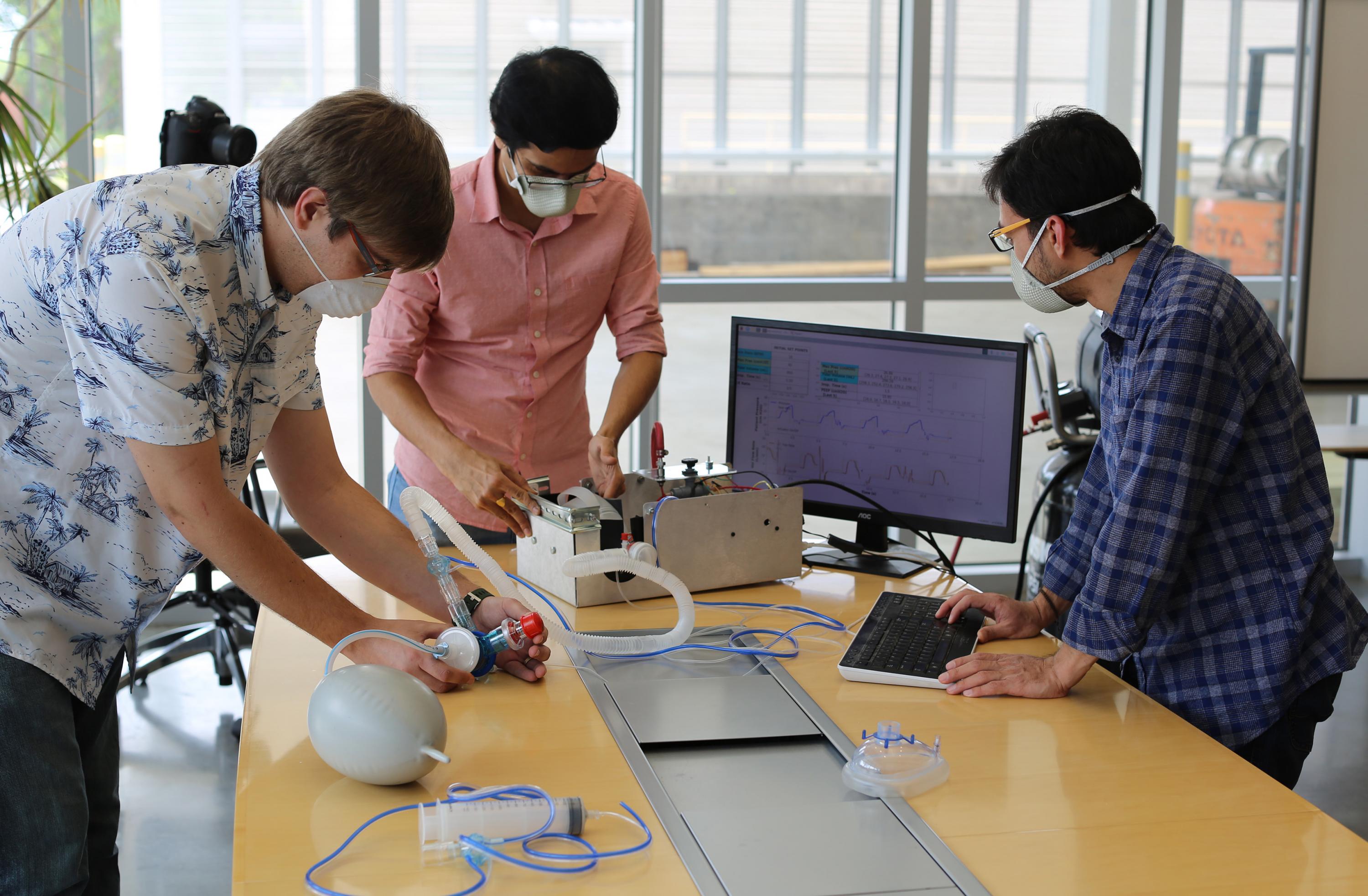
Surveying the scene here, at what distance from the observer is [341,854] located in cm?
120

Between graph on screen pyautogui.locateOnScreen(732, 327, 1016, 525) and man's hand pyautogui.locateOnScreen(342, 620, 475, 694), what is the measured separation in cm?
95

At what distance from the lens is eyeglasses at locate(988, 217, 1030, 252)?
176 centimetres

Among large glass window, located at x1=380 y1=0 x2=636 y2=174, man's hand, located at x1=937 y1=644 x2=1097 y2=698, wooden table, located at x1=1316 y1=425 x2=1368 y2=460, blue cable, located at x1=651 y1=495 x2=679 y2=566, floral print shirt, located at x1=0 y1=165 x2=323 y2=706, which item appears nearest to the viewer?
floral print shirt, located at x1=0 y1=165 x2=323 y2=706

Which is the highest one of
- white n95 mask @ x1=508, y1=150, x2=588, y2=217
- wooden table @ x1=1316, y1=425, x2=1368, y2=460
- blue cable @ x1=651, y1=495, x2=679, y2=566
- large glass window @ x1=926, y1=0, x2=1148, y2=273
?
large glass window @ x1=926, y1=0, x2=1148, y2=273

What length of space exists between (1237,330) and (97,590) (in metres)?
1.48

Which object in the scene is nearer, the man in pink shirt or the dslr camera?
the man in pink shirt

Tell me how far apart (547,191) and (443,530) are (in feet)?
2.53

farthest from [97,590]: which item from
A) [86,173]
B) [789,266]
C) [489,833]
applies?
[789,266]

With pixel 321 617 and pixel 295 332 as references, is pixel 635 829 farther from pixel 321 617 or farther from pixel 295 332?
pixel 295 332

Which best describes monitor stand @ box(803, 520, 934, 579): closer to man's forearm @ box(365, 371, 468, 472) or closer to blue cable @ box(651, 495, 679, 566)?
blue cable @ box(651, 495, 679, 566)

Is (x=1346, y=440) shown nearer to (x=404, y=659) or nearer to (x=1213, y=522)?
(x=1213, y=522)

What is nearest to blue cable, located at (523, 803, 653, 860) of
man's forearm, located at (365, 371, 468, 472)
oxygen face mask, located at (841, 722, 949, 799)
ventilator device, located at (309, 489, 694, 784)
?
ventilator device, located at (309, 489, 694, 784)

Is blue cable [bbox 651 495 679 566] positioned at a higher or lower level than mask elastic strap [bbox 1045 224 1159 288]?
lower

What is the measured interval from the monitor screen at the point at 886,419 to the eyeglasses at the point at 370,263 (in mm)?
990
